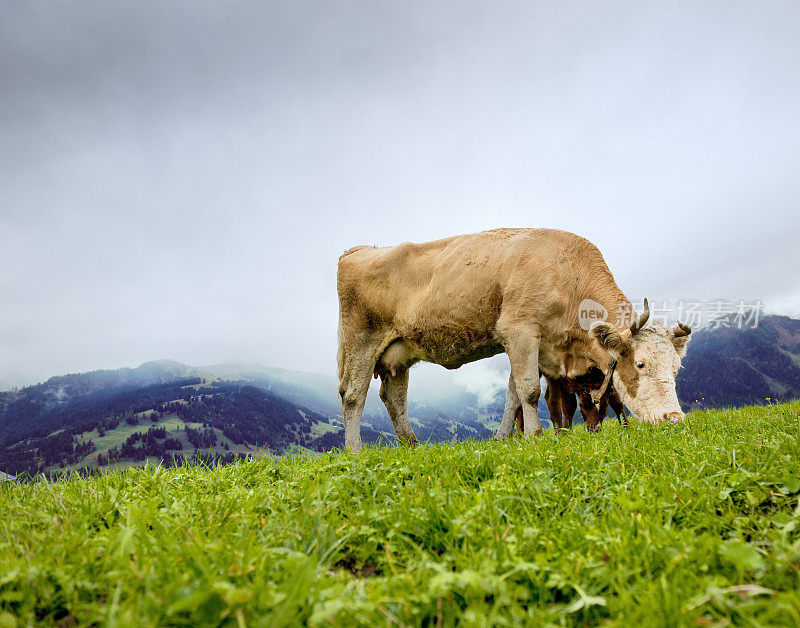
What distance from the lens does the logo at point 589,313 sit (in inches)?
292

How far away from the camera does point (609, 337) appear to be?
714cm

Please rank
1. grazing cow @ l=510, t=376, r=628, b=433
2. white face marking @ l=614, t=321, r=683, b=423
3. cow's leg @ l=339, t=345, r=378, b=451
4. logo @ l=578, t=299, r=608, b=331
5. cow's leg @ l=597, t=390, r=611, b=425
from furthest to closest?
cow's leg @ l=339, t=345, r=378, b=451 < grazing cow @ l=510, t=376, r=628, b=433 < cow's leg @ l=597, t=390, r=611, b=425 < logo @ l=578, t=299, r=608, b=331 < white face marking @ l=614, t=321, r=683, b=423

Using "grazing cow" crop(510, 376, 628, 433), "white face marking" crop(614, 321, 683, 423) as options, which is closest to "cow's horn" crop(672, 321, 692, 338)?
"white face marking" crop(614, 321, 683, 423)

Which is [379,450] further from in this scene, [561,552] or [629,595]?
[629,595]

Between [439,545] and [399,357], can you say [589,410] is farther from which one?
[439,545]

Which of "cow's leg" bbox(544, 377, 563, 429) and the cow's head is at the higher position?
the cow's head

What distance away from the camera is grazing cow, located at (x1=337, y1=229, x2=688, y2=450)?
23.1 feet

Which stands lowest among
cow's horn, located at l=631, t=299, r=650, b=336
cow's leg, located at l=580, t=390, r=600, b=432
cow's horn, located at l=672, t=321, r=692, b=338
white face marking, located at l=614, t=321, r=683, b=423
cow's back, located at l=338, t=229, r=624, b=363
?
cow's leg, located at l=580, t=390, r=600, b=432

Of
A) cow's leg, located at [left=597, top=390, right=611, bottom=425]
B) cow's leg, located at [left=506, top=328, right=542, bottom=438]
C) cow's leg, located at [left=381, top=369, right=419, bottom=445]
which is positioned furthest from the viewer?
cow's leg, located at [left=381, top=369, right=419, bottom=445]

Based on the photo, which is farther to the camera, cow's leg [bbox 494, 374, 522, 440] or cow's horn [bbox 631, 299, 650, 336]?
cow's leg [bbox 494, 374, 522, 440]

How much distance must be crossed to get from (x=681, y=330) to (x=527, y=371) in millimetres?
2925

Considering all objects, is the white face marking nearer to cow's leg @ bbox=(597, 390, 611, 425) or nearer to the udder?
cow's leg @ bbox=(597, 390, 611, 425)

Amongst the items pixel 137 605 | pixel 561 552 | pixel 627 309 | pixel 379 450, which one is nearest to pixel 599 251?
pixel 627 309

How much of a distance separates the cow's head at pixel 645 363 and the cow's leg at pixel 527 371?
1.18 meters
